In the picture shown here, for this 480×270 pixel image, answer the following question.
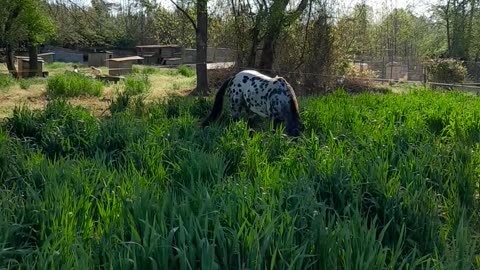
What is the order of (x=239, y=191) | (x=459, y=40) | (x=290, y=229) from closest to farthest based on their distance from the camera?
(x=290, y=229)
(x=239, y=191)
(x=459, y=40)

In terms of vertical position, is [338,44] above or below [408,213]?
above

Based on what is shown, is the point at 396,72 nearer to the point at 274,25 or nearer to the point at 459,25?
the point at 459,25

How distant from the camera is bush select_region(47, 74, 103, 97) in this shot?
9.62 m

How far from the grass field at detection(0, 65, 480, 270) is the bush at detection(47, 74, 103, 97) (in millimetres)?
5038

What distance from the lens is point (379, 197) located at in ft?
8.49

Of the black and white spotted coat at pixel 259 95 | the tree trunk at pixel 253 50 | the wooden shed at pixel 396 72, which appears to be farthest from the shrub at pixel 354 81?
the black and white spotted coat at pixel 259 95

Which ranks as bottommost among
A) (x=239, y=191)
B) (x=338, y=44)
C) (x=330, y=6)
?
(x=239, y=191)

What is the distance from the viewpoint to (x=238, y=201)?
2.17m

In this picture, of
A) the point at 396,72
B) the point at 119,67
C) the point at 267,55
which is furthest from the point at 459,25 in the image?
the point at 119,67

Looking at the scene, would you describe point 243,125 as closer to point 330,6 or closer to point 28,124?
point 28,124

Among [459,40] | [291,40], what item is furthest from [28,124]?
[459,40]

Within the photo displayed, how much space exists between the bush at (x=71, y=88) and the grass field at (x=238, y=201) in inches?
198

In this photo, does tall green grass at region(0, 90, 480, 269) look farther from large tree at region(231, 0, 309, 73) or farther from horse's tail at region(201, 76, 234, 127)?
large tree at region(231, 0, 309, 73)

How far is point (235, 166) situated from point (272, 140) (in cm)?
56
